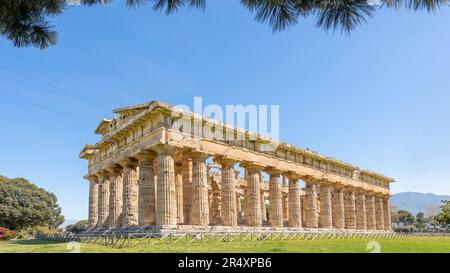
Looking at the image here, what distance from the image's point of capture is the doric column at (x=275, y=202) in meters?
33.9

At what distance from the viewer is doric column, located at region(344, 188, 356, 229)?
45.1m

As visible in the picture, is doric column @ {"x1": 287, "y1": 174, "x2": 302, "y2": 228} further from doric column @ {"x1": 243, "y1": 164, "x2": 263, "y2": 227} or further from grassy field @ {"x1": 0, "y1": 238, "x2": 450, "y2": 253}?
grassy field @ {"x1": 0, "y1": 238, "x2": 450, "y2": 253}

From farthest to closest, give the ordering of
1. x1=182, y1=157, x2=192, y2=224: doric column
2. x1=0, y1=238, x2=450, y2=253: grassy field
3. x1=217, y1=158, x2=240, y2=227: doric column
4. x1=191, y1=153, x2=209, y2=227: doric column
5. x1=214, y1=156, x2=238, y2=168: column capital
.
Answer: x1=182, y1=157, x2=192, y2=224: doric column, x1=214, y1=156, x2=238, y2=168: column capital, x1=217, y1=158, x2=240, y2=227: doric column, x1=191, y1=153, x2=209, y2=227: doric column, x1=0, y1=238, x2=450, y2=253: grassy field

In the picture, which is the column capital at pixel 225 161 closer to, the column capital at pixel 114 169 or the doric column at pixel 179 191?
the doric column at pixel 179 191

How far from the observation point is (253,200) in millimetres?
31797

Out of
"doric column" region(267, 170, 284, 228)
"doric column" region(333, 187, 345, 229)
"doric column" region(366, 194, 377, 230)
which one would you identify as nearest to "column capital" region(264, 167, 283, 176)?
"doric column" region(267, 170, 284, 228)

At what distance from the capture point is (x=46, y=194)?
67625 millimetres

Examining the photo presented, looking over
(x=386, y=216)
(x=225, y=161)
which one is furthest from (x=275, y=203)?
(x=386, y=216)

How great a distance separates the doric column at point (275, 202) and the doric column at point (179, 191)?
769 centimetres

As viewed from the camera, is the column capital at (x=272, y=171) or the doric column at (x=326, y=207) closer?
the column capital at (x=272, y=171)

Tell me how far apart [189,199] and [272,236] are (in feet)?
22.2

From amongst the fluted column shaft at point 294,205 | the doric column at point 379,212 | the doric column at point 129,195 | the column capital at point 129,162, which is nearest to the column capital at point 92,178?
the doric column at point 129,195

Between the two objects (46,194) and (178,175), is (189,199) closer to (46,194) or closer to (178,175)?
(178,175)
